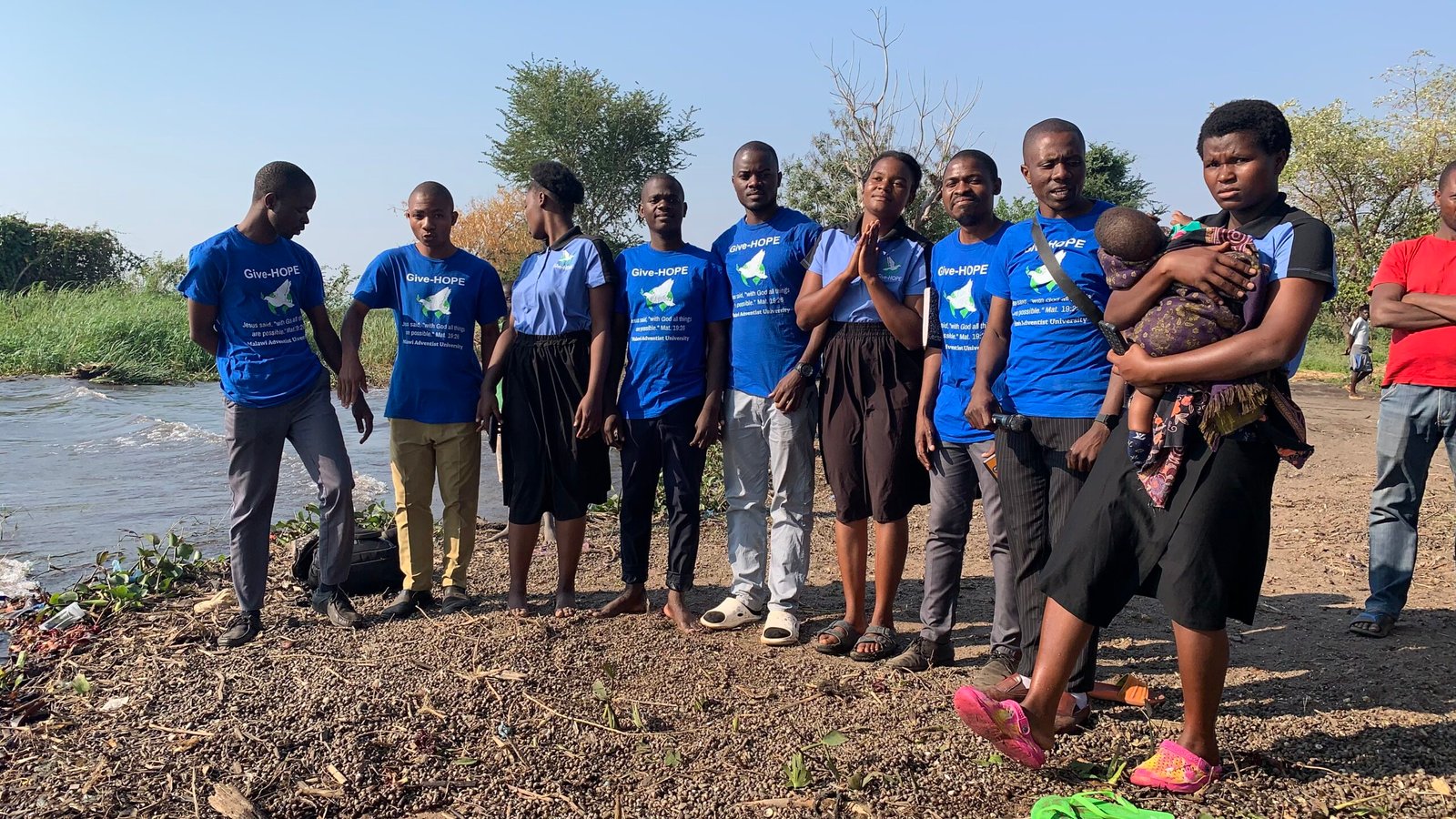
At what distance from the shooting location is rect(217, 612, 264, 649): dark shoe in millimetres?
4207

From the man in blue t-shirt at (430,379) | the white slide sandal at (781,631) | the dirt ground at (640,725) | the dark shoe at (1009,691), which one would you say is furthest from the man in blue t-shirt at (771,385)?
the man in blue t-shirt at (430,379)

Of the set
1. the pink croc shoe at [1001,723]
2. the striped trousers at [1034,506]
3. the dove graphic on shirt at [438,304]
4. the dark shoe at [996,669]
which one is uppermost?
the dove graphic on shirt at [438,304]

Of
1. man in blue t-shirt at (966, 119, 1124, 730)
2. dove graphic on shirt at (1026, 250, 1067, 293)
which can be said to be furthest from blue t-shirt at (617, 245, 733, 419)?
dove graphic on shirt at (1026, 250, 1067, 293)

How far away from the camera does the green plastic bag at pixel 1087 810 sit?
249cm

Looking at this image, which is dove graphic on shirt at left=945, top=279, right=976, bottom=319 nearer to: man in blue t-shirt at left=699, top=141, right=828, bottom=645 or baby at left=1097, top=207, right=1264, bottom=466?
man in blue t-shirt at left=699, top=141, right=828, bottom=645

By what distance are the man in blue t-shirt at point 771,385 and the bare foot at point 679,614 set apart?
3.1 inches

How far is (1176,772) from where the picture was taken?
2.78 metres

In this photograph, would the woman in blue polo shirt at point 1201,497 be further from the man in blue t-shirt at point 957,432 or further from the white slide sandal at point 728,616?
the white slide sandal at point 728,616

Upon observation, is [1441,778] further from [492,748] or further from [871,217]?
[492,748]

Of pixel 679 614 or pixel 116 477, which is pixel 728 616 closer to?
pixel 679 614

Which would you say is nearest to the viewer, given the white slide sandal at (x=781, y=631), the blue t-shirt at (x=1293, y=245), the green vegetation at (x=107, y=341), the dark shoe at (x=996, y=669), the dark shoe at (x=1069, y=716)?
the blue t-shirt at (x=1293, y=245)

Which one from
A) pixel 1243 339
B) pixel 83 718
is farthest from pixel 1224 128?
pixel 83 718

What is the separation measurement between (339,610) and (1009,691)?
3069 millimetres

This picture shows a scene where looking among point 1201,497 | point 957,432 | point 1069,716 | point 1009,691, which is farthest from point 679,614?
point 1201,497
